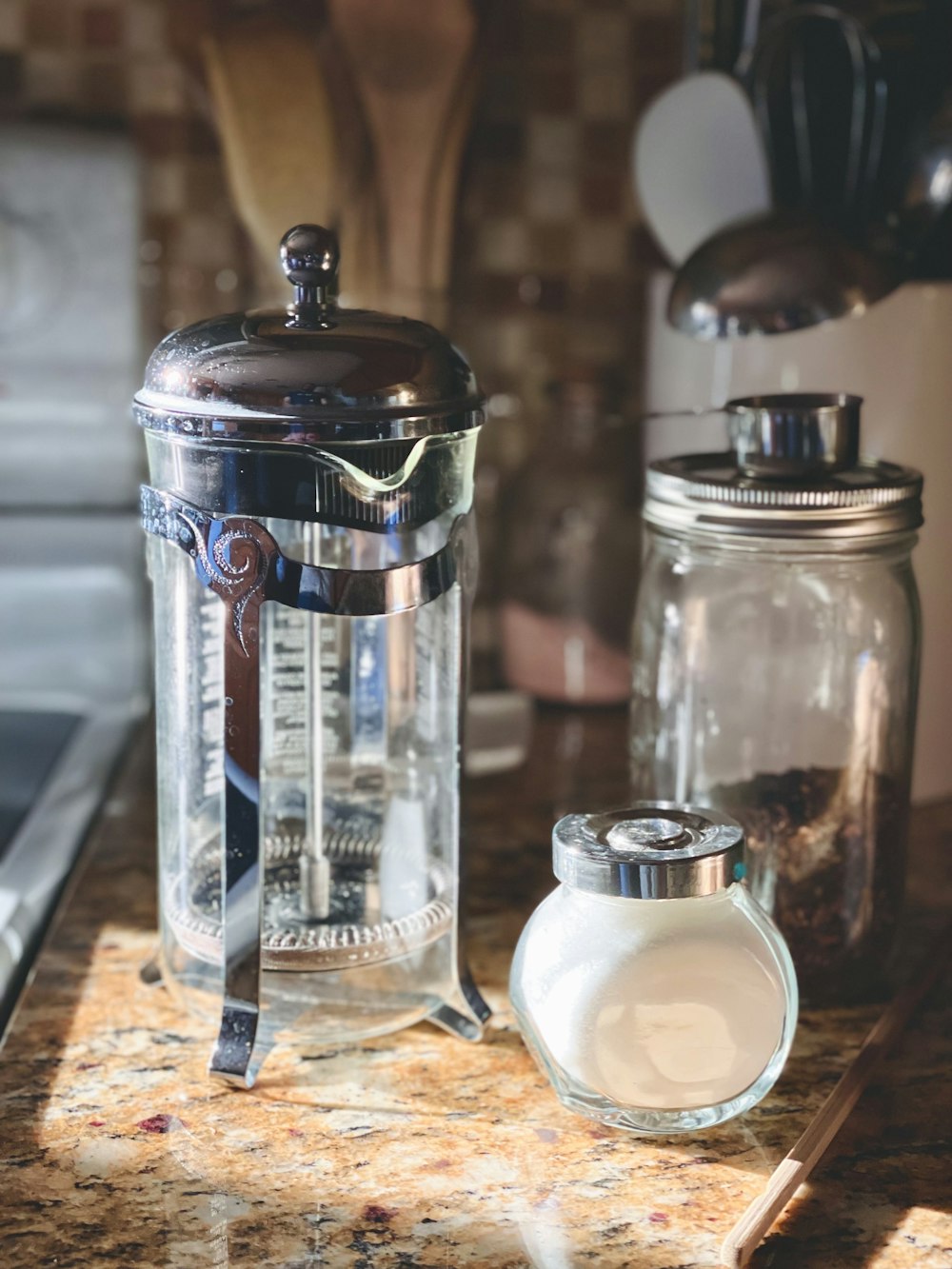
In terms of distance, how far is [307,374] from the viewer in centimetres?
52

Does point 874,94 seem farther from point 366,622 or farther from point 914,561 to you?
point 366,622

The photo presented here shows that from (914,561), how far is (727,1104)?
417 mm

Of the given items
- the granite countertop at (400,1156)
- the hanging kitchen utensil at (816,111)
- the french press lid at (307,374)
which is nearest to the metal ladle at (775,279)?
the hanging kitchen utensil at (816,111)

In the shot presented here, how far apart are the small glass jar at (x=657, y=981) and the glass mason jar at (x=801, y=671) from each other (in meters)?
0.10

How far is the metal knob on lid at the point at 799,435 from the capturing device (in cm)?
63

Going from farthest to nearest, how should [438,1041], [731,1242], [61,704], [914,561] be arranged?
1. [61,704]
2. [914,561]
3. [438,1041]
4. [731,1242]

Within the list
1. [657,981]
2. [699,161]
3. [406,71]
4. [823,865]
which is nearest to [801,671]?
[823,865]

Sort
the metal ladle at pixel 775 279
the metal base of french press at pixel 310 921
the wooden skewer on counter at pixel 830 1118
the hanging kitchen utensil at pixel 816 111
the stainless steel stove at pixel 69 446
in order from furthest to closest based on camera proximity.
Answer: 1. the stainless steel stove at pixel 69 446
2. the hanging kitchen utensil at pixel 816 111
3. the metal ladle at pixel 775 279
4. the metal base of french press at pixel 310 921
5. the wooden skewer on counter at pixel 830 1118

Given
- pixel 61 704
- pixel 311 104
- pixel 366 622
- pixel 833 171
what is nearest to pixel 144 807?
pixel 61 704

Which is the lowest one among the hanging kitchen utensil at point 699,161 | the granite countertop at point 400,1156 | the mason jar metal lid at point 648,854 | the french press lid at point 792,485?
the granite countertop at point 400,1156

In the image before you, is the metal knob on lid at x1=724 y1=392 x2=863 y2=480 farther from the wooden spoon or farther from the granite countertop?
the wooden spoon

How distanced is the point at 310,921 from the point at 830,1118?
225 millimetres

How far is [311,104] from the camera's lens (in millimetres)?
956

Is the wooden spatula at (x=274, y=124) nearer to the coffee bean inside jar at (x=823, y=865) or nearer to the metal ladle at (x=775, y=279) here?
the metal ladle at (x=775, y=279)
